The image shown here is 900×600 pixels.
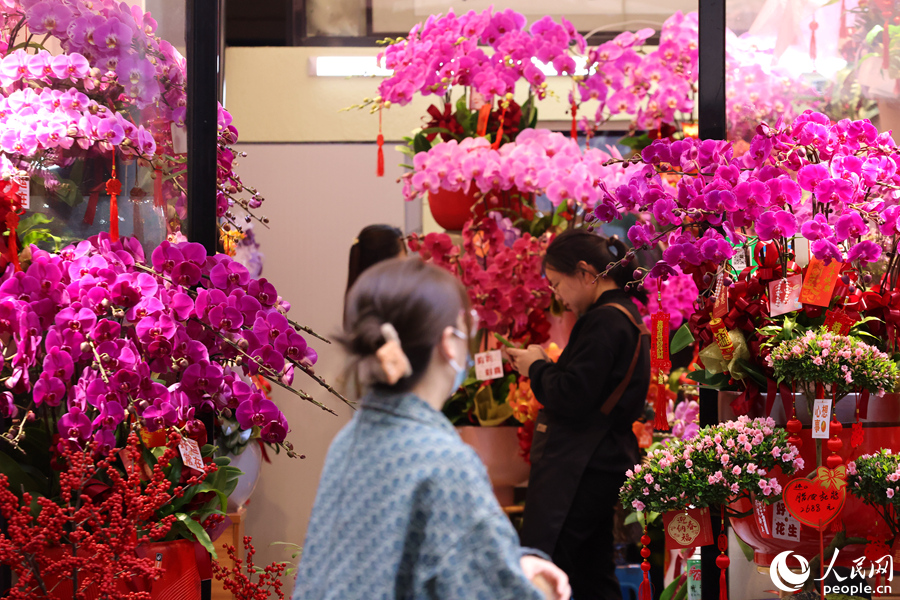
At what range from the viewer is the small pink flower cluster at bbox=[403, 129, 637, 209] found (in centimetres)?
244

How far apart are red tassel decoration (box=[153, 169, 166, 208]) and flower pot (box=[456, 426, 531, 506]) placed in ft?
4.12

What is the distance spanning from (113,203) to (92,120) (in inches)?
6.1

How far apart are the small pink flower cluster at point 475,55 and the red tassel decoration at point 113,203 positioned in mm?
1112

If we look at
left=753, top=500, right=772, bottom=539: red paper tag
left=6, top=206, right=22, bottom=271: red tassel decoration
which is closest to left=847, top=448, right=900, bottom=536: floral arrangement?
left=753, top=500, right=772, bottom=539: red paper tag

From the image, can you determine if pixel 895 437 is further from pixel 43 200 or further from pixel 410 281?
pixel 43 200

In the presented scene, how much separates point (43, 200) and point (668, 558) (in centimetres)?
211

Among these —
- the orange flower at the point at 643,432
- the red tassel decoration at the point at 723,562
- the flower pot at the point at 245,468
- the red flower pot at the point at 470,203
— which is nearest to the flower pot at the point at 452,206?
the red flower pot at the point at 470,203

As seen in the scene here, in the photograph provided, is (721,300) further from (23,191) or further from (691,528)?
(23,191)

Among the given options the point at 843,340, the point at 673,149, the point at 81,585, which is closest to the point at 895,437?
the point at 843,340

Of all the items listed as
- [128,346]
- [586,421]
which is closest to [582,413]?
[586,421]

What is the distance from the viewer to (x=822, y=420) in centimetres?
139

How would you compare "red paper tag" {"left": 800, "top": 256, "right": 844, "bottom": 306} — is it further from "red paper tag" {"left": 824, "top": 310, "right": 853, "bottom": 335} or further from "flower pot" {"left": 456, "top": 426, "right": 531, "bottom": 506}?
"flower pot" {"left": 456, "top": 426, "right": 531, "bottom": 506}

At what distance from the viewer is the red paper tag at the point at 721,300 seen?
5.07ft

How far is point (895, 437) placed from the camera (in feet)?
4.84
